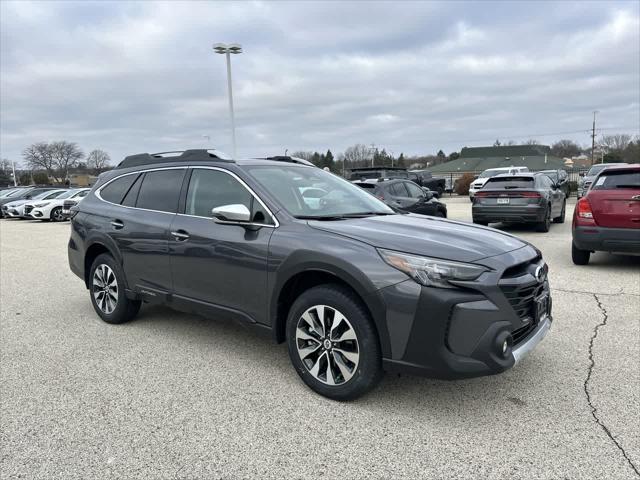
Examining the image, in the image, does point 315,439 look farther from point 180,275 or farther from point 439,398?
point 180,275

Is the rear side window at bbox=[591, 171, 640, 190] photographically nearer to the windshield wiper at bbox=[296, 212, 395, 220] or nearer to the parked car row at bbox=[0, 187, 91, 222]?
the windshield wiper at bbox=[296, 212, 395, 220]

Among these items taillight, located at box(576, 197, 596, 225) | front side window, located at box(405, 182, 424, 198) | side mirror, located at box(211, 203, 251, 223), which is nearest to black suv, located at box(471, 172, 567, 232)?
front side window, located at box(405, 182, 424, 198)

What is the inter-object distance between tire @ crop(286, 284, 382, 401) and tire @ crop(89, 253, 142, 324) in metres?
2.32

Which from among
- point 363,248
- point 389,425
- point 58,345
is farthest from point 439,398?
point 58,345

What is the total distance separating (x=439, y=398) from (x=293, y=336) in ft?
3.66

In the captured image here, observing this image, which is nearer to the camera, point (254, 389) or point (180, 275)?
point (254, 389)

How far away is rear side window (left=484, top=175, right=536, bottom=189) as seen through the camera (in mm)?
11875

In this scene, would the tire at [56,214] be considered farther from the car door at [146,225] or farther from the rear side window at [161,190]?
the rear side window at [161,190]

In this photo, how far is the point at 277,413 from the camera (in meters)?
3.23

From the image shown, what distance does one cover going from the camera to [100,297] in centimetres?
532

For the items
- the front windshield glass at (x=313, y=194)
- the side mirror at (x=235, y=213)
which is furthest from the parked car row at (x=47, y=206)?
the side mirror at (x=235, y=213)

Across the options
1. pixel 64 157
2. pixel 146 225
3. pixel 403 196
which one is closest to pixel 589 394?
pixel 146 225

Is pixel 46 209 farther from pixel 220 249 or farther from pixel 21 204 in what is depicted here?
pixel 220 249

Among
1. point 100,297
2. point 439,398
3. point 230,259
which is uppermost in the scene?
point 230,259
